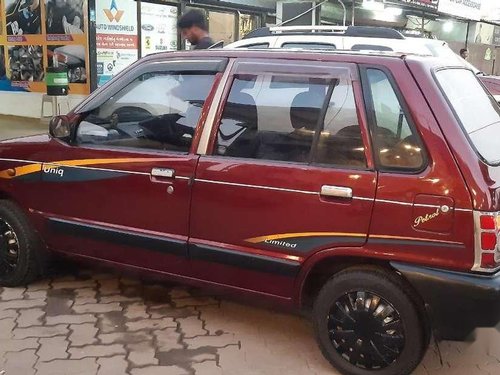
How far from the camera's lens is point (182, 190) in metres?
3.37

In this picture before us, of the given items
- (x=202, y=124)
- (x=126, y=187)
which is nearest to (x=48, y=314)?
(x=126, y=187)

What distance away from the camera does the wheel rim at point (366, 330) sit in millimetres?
2945

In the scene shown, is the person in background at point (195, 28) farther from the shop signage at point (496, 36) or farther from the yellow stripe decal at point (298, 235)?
the shop signage at point (496, 36)

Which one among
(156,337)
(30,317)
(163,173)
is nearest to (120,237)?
(163,173)

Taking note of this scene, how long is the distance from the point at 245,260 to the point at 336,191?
69 centimetres

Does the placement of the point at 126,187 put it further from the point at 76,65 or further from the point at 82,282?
the point at 76,65

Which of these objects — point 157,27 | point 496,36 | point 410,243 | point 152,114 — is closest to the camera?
point 410,243

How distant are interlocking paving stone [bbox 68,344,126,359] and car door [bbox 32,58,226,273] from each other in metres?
0.53

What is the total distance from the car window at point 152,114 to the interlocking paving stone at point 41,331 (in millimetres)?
1180

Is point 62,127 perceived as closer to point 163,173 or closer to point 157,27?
point 163,173

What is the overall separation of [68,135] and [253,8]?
10.5 metres

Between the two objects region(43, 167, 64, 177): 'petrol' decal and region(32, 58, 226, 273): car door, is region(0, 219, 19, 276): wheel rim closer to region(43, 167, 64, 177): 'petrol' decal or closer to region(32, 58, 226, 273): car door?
region(32, 58, 226, 273): car door

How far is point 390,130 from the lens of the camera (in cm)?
290

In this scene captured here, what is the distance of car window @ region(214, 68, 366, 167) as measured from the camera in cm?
301
